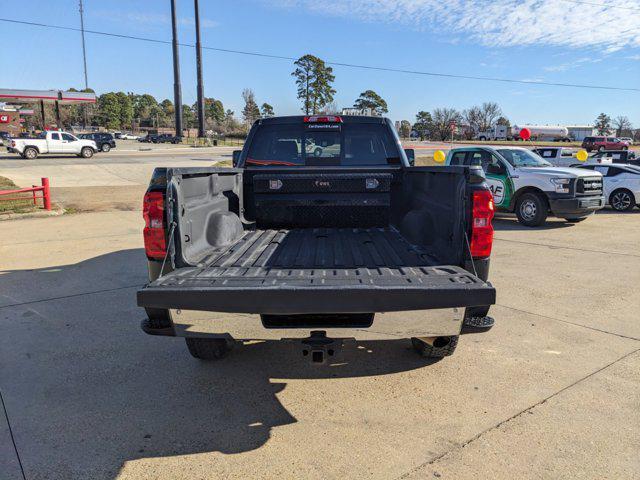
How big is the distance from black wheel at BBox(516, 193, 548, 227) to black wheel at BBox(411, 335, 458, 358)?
8.12 m

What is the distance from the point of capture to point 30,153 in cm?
Answer: 3291

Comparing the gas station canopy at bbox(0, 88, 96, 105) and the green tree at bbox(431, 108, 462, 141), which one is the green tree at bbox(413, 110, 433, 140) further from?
the gas station canopy at bbox(0, 88, 96, 105)

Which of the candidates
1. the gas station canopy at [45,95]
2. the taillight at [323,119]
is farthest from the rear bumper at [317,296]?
the gas station canopy at [45,95]

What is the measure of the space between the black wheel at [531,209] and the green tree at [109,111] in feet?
395

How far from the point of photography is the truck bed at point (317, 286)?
2.64 metres

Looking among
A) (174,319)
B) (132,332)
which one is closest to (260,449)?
(174,319)

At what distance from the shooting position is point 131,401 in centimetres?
348

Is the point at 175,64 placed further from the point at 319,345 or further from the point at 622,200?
the point at 319,345

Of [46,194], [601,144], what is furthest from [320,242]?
[601,144]

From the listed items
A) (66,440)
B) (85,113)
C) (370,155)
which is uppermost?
Answer: (85,113)

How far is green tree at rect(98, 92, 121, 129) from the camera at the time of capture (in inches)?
4566

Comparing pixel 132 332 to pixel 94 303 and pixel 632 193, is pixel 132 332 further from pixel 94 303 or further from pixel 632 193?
pixel 632 193

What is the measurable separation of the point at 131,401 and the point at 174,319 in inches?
42.2

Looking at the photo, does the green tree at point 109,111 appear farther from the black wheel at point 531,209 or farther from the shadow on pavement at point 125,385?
the shadow on pavement at point 125,385
